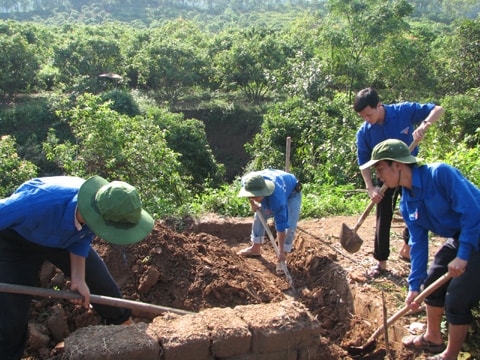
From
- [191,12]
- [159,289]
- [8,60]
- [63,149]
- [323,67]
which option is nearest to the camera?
[159,289]

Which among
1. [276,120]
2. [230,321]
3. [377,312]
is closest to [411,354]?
[377,312]

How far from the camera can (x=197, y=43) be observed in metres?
30.3

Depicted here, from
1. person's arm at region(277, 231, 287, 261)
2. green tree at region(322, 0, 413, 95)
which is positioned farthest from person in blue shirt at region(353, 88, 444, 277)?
green tree at region(322, 0, 413, 95)

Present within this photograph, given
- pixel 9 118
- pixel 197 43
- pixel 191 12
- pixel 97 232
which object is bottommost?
pixel 9 118

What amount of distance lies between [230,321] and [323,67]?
1746cm

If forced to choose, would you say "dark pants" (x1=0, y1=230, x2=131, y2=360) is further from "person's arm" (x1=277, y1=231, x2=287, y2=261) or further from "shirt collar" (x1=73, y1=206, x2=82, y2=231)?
"person's arm" (x1=277, y1=231, x2=287, y2=261)

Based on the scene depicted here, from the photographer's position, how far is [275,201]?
4.59 m

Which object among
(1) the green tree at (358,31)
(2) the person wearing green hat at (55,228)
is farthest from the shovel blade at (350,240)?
(1) the green tree at (358,31)

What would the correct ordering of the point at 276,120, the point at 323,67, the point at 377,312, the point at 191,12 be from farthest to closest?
1. the point at 191,12
2. the point at 323,67
3. the point at 276,120
4. the point at 377,312

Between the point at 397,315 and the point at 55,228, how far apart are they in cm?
244

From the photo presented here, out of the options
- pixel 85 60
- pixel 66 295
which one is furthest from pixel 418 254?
pixel 85 60

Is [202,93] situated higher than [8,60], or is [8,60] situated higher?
[8,60]

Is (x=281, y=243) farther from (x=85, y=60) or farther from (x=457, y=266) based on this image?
(x=85, y=60)

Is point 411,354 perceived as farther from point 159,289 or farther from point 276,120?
point 276,120
